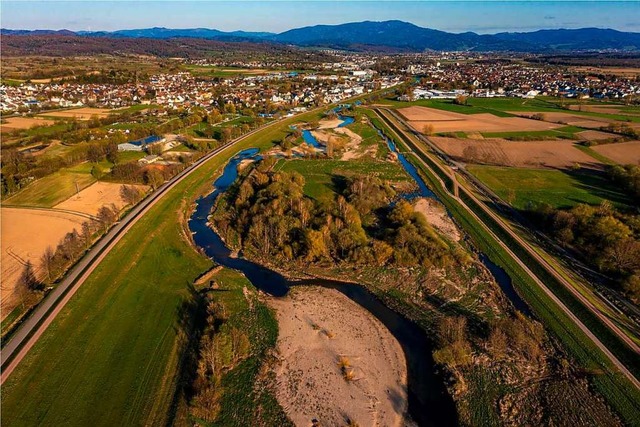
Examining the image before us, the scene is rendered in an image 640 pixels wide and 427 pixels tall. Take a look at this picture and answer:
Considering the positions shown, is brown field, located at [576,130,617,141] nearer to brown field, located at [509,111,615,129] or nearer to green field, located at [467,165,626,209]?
brown field, located at [509,111,615,129]

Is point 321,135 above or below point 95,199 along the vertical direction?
above

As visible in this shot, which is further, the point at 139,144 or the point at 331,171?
the point at 139,144

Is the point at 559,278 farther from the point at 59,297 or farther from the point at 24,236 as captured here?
the point at 24,236

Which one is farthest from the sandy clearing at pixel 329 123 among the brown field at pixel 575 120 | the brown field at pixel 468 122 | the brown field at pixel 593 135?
the brown field at pixel 593 135

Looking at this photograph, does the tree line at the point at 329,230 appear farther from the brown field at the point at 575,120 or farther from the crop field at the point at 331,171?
the brown field at the point at 575,120

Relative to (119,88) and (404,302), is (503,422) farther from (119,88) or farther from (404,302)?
(119,88)

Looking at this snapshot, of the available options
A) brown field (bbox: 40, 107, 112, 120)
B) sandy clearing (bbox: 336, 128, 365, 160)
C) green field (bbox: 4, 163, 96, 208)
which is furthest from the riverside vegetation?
brown field (bbox: 40, 107, 112, 120)

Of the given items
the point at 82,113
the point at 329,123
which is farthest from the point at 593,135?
the point at 82,113
